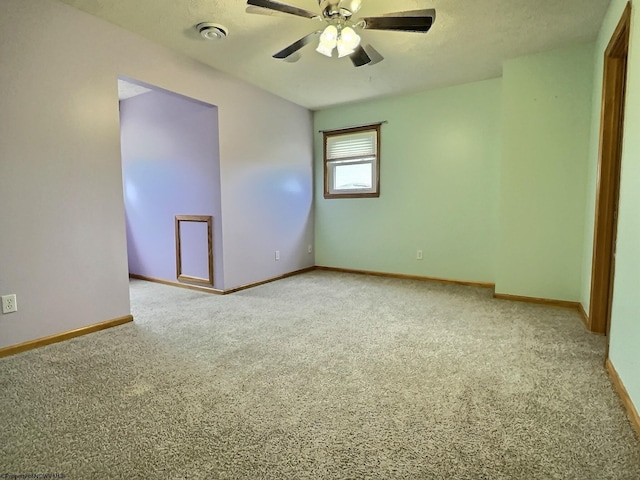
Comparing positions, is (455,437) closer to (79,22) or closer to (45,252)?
(45,252)

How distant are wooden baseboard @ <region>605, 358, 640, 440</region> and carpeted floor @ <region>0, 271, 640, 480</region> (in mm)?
33

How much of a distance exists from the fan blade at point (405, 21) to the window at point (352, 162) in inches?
95.5

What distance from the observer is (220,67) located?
3459 mm

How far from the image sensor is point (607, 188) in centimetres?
245

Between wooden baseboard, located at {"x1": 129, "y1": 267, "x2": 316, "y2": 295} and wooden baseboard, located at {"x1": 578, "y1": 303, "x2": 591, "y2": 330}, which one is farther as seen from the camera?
wooden baseboard, located at {"x1": 129, "y1": 267, "x2": 316, "y2": 295}

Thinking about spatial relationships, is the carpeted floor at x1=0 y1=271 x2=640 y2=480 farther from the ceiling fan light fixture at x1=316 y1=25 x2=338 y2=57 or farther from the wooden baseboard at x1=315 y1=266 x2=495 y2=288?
the ceiling fan light fixture at x1=316 y1=25 x2=338 y2=57

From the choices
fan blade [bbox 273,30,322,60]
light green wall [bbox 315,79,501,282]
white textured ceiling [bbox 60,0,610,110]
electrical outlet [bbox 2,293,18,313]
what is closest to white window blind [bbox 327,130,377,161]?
light green wall [bbox 315,79,501,282]

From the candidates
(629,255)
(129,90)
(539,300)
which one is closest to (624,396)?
(629,255)

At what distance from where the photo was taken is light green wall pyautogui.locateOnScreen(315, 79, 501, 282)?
3.95 metres

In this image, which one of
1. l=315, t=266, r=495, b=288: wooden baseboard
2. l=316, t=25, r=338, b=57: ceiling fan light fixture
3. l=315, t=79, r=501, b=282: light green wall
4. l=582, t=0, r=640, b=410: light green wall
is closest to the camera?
l=582, t=0, r=640, b=410: light green wall

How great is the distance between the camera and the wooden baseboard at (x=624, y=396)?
142 cm

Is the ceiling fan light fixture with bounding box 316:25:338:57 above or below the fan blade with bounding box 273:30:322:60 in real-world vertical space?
below

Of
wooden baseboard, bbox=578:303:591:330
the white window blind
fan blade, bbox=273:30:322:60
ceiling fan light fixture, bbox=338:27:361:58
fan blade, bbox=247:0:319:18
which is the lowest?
wooden baseboard, bbox=578:303:591:330

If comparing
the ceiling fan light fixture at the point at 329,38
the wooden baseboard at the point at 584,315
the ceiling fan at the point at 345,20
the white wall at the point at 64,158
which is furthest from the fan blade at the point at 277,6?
the wooden baseboard at the point at 584,315
